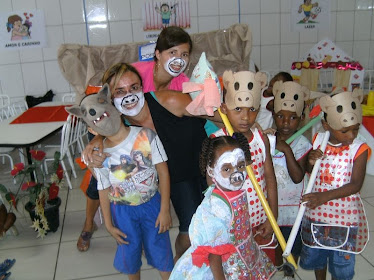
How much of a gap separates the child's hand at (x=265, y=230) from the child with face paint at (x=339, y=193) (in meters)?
0.16

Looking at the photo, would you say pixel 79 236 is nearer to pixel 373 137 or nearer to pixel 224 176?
pixel 224 176

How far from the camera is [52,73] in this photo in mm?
4391

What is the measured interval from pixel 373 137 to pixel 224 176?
2.38 m

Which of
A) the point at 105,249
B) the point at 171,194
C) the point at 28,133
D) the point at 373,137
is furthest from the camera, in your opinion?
the point at 373,137

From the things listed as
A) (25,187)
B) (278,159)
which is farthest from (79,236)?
(278,159)

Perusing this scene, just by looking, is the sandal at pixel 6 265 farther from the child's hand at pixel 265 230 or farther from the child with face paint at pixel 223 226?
the child's hand at pixel 265 230

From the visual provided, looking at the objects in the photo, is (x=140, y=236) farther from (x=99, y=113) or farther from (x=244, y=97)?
(x=244, y=97)

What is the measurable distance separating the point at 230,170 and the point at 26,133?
6.95 ft

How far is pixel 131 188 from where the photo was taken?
1.48 meters

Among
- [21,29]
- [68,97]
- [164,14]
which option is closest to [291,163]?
[164,14]

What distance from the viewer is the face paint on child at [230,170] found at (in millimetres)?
1147

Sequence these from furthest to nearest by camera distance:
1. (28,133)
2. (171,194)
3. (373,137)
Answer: (373,137)
(28,133)
(171,194)

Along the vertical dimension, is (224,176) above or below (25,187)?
above

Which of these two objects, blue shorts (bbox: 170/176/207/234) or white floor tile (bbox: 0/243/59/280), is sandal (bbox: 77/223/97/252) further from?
blue shorts (bbox: 170/176/207/234)
